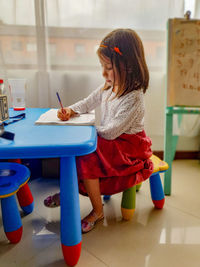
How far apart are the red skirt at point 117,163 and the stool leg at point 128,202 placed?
0.19 feet

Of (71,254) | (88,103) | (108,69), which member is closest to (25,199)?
(71,254)

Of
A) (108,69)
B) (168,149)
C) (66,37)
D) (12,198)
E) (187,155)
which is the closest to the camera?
(12,198)

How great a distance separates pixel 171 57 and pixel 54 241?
38.2 inches

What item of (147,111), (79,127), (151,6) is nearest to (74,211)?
(79,127)

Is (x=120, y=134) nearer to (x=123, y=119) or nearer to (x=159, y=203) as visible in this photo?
(x=123, y=119)

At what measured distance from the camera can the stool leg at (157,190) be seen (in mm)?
1058

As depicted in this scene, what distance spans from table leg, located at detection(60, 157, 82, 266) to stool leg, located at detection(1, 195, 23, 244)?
22 centimetres

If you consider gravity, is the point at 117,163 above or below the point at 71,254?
above

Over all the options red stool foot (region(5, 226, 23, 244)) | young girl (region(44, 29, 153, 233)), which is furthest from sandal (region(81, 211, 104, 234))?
red stool foot (region(5, 226, 23, 244))

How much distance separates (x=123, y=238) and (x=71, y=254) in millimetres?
251

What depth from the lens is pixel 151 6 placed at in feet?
4.52

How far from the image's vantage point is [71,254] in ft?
2.41

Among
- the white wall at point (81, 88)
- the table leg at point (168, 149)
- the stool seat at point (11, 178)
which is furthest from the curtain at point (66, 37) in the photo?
the stool seat at point (11, 178)

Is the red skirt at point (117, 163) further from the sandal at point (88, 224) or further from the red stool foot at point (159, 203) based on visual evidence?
the red stool foot at point (159, 203)
